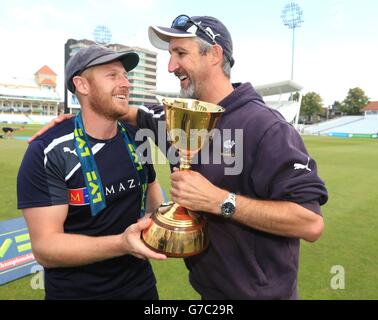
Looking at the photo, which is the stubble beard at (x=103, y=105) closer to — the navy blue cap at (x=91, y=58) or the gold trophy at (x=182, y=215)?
the navy blue cap at (x=91, y=58)

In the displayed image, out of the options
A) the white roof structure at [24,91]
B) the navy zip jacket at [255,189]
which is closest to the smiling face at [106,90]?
the navy zip jacket at [255,189]

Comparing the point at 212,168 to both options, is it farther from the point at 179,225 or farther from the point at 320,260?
the point at 320,260

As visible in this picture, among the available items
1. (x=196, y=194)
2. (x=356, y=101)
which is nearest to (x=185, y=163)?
(x=196, y=194)

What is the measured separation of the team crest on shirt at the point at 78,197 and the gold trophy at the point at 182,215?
0.58 metres

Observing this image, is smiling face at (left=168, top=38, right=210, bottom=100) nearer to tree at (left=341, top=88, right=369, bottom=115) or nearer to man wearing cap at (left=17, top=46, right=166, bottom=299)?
man wearing cap at (left=17, top=46, right=166, bottom=299)

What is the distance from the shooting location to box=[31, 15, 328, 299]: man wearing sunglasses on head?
1705 millimetres

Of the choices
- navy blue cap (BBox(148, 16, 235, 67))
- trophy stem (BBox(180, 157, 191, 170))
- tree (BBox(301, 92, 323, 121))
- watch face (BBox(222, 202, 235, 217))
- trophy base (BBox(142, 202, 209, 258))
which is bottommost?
trophy base (BBox(142, 202, 209, 258))

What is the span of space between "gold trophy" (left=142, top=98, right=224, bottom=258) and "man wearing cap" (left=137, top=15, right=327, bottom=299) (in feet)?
0.37

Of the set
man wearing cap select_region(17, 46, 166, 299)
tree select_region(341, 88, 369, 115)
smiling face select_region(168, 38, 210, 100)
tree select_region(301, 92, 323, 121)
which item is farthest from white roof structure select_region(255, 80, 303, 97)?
man wearing cap select_region(17, 46, 166, 299)

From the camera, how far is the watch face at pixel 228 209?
5.60ft

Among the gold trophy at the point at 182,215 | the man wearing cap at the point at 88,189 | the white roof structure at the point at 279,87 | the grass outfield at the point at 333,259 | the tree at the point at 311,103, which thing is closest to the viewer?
the gold trophy at the point at 182,215

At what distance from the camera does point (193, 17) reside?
2168 millimetres
